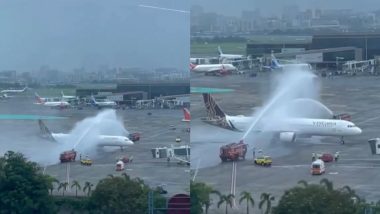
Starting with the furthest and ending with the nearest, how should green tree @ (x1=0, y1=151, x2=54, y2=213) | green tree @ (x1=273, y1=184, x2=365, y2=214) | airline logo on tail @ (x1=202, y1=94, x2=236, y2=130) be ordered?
green tree @ (x1=0, y1=151, x2=54, y2=213) < airline logo on tail @ (x1=202, y1=94, x2=236, y2=130) < green tree @ (x1=273, y1=184, x2=365, y2=214)

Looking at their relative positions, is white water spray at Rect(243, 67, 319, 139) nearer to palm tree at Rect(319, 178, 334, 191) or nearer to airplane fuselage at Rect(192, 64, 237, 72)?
airplane fuselage at Rect(192, 64, 237, 72)

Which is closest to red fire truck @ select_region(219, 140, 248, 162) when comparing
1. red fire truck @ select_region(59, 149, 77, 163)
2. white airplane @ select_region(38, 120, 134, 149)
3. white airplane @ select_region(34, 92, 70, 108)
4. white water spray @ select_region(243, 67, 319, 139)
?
white water spray @ select_region(243, 67, 319, 139)

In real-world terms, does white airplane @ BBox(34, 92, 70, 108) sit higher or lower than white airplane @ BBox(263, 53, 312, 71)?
lower

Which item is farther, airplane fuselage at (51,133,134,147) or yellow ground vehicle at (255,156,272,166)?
airplane fuselage at (51,133,134,147)

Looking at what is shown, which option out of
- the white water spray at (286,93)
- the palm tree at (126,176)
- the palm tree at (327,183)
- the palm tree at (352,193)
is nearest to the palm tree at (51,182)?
the palm tree at (126,176)

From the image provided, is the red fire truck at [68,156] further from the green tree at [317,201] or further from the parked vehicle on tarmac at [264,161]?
the green tree at [317,201]

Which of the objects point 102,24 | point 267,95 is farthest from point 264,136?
point 102,24

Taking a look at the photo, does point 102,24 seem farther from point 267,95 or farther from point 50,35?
point 267,95
